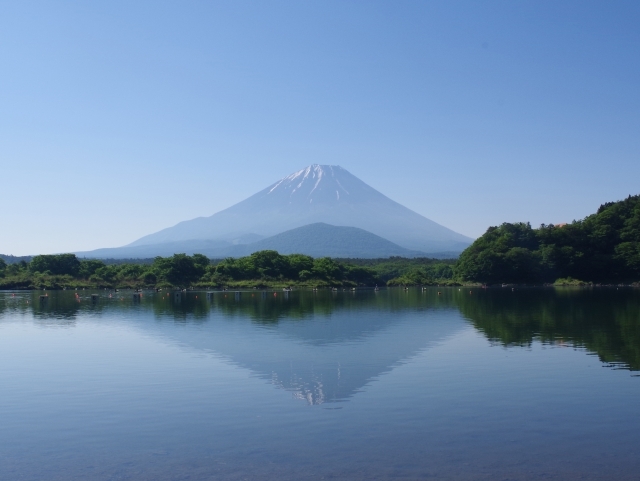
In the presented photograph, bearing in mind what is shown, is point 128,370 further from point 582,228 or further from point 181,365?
point 582,228

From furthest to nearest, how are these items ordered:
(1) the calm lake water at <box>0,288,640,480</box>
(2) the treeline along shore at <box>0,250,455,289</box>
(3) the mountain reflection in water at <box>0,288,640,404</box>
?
(2) the treeline along shore at <box>0,250,455,289</box>, (3) the mountain reflection in water at <box>0,288,640,404</box>, (1) the calm lake water at <box>0,288,640,480</box>

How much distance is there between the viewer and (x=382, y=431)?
1161 cm

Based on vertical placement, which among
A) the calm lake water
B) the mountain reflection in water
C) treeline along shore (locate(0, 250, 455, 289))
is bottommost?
the calm lake water

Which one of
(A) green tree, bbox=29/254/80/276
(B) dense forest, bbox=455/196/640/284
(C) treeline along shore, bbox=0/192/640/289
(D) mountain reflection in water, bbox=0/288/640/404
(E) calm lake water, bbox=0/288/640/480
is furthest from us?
(A) green tree, bbox=29/254/80/276

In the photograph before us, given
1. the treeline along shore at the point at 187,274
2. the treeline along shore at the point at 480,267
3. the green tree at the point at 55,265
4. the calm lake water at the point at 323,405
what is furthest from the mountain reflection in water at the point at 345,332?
the green tree at the point at 55,265

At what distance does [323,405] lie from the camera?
1380 centimetres

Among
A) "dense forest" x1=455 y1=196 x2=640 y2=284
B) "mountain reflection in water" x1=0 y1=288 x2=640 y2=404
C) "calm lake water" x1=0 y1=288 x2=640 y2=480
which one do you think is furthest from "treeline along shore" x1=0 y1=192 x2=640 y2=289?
"calm lake water" x1=0 y1=288 x2=640 y2=480

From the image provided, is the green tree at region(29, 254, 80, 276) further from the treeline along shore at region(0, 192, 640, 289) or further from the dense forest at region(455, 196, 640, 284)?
the dense forest at region(455, 196, 640, 284)

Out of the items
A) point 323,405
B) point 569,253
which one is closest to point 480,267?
point 569,253

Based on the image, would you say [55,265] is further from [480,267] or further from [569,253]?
[569,253]

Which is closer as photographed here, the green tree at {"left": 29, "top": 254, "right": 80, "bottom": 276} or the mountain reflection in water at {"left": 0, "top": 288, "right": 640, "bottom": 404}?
the mountain reflection in water at {"left": 0, "top": 288, "right": 640, "bottom": 404}

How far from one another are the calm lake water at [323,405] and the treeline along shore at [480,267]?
5488 centimetres

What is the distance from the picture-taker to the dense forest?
7794 cm

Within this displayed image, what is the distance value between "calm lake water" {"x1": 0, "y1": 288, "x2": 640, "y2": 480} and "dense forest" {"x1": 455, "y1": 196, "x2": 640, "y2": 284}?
54357 millimetres
